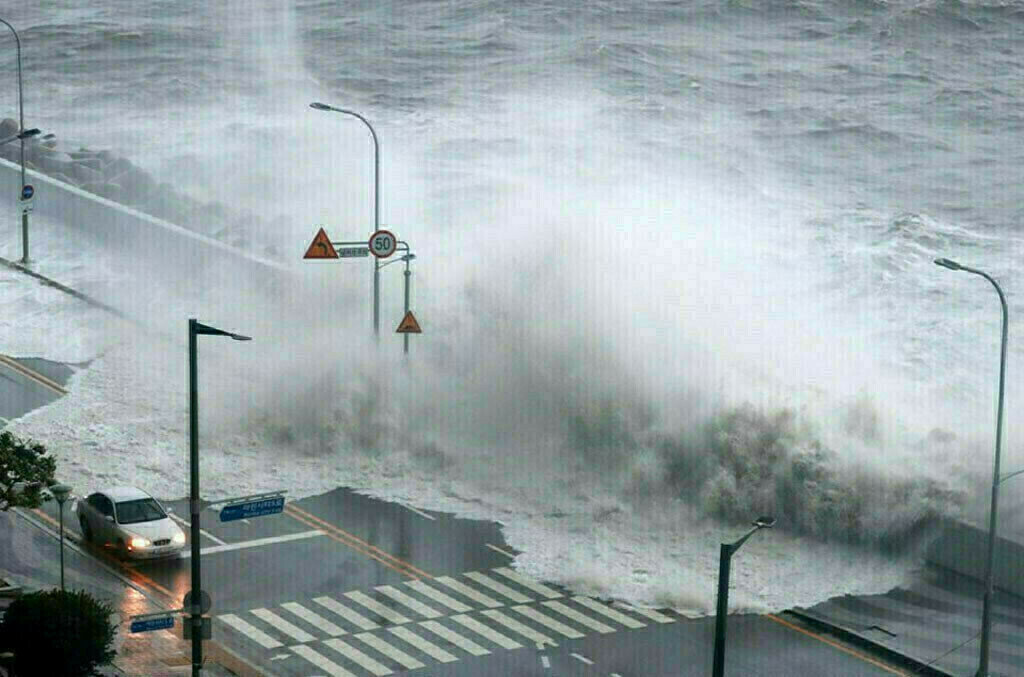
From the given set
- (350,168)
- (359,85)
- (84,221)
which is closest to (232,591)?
(84,221)

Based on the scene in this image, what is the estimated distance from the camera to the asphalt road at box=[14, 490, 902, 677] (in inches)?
1067

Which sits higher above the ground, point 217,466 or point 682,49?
point 682,49

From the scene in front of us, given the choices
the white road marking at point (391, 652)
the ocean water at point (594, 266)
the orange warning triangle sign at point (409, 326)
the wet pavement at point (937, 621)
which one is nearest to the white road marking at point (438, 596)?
the white road marking at point (391, 652)

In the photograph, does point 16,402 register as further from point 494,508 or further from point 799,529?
point 799,529

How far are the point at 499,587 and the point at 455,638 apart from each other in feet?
8.80

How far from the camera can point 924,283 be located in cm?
6719

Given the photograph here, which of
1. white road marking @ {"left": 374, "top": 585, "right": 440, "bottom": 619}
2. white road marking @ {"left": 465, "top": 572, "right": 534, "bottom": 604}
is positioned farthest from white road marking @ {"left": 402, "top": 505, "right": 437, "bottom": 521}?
white road marking @ {"left": 374, "top": 585, "right": 440, "bottom": 619}


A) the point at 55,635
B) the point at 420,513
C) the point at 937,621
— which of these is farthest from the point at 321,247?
the point at 937,621

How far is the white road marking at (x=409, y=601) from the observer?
1144 inches

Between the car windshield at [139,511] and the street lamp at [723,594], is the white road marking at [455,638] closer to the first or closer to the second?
the street lamp at [723,594]

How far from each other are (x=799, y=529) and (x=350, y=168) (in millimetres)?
49972

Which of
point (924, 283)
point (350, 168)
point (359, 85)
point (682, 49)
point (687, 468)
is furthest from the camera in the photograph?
point (682, 49)

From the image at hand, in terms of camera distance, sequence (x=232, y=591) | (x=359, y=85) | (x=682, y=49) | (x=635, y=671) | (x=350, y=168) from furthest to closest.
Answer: (x=682, y=49) < (x=359, y=85) < (x=350, y=168) < (x=232, y=591) < (x=635, y=671)

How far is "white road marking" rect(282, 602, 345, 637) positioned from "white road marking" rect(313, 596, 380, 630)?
359 millimetres
